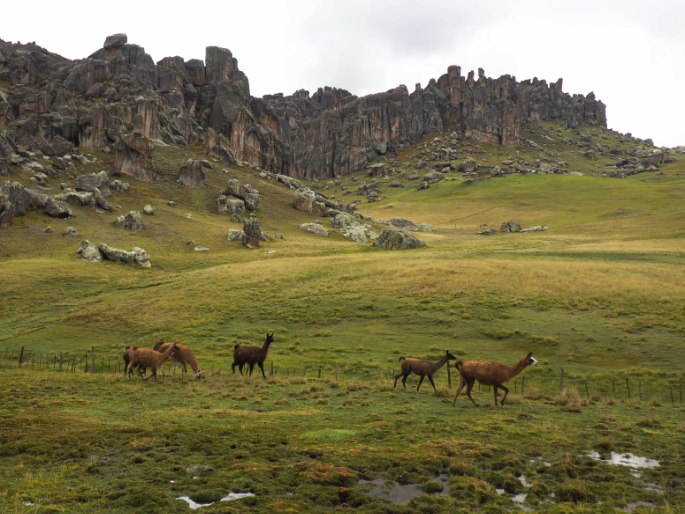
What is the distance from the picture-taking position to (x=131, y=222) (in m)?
99.1

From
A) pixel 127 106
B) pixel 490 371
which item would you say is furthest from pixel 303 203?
pixel 490 371

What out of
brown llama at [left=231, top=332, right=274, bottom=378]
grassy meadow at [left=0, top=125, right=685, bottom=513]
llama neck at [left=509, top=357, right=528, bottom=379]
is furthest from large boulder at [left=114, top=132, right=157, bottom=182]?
llama neck at [left=509, top=357, right=528, bottom=379]

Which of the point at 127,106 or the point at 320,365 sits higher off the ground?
the point at 127,106

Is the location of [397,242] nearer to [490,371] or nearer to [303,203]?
[303,203]

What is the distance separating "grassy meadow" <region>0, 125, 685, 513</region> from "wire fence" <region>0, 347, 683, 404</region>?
231 millimetres

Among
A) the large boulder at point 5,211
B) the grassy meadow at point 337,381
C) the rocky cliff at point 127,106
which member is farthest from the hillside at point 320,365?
the rocky cliff at point 127,106

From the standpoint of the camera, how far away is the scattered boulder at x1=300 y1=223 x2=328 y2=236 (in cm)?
12331

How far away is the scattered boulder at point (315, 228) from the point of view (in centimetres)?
12331

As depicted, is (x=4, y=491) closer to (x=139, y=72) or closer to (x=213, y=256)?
(x=213, y=256)

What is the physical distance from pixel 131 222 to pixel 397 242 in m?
50.7

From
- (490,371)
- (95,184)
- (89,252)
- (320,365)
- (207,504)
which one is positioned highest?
(95,184)

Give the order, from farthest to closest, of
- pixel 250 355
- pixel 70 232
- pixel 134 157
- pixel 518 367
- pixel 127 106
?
1. pixel 127 106
2. pixel 134 157
3. pixel 70 232
4. pixel 250 355
5. pixel 518 367

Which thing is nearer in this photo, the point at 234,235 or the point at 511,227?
the point at 234,235

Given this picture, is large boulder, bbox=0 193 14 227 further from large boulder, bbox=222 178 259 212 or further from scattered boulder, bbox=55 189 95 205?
large boulder, bbox=222 178 259 212
